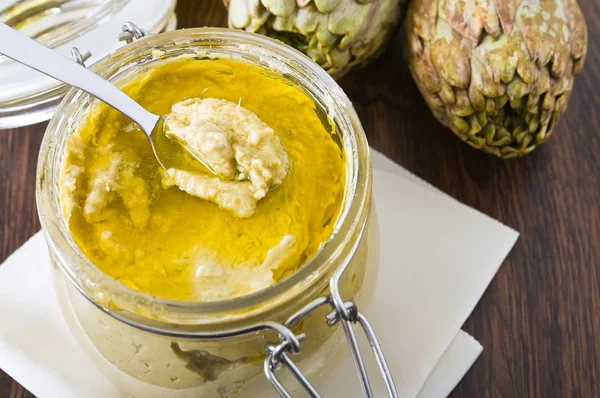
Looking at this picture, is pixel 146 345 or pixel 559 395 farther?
pixel 559 395

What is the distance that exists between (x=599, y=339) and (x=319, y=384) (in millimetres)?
292

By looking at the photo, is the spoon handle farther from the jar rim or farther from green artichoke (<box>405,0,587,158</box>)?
green artichoke (<box>405,0,587,158</box>)

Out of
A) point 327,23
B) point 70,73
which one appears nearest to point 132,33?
point 70,73

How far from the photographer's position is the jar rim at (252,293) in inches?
17.1

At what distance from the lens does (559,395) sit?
644mm

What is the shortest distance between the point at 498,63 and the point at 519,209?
6.3 inches

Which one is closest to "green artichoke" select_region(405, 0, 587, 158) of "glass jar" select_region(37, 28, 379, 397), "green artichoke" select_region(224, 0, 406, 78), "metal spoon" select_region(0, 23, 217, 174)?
"green artichoke" select_region(224, 0, 406, 78)

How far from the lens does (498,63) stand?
2.25 feet

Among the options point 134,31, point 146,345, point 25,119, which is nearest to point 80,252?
point 146,345

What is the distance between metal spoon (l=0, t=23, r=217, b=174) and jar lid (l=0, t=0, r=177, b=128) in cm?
30

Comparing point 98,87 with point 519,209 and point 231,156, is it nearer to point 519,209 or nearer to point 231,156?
point 231,156

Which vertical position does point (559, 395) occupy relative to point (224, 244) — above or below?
below

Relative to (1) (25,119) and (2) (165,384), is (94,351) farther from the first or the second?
(1) (25,119)

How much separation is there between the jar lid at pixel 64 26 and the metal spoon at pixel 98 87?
30 cm
